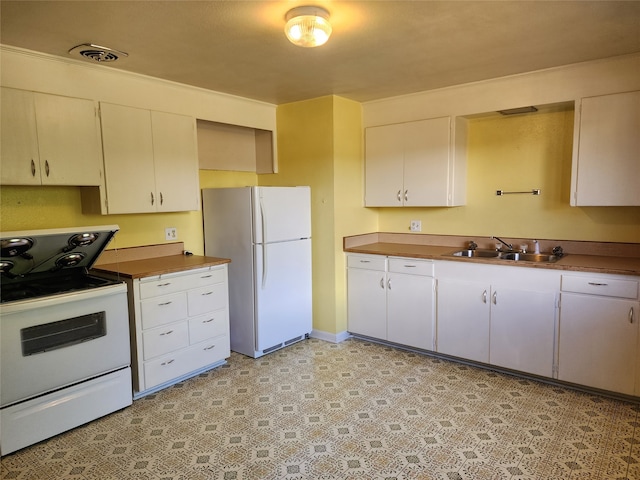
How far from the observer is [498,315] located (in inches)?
128

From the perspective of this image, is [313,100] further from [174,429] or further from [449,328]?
[174,429]

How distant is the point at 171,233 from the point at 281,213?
3.28ft

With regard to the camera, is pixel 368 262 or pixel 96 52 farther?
pixel 368 262

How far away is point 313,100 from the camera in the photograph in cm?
398

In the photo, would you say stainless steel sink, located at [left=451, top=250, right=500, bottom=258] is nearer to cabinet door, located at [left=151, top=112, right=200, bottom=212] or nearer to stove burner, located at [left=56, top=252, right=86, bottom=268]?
cabinet door, located at [left=151, top=112, right=200, bottom=212]

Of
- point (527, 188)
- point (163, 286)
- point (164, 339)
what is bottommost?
point (164, 339)

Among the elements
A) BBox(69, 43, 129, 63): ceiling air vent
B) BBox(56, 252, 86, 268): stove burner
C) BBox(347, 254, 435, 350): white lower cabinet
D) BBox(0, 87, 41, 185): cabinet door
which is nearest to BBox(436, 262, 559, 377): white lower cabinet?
BBox(347, 254, 435, 350): white lower cabinet

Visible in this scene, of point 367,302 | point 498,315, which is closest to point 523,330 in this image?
point 498,315

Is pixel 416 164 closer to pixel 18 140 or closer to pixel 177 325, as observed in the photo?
pixel 177 325

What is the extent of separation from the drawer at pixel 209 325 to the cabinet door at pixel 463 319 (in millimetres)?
1801

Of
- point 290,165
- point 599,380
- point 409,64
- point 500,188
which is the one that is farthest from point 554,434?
point 290,165

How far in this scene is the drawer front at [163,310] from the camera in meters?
2.97

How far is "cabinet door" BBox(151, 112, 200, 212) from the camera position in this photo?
131 inches

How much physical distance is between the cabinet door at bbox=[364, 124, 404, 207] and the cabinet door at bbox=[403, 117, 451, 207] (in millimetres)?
63
